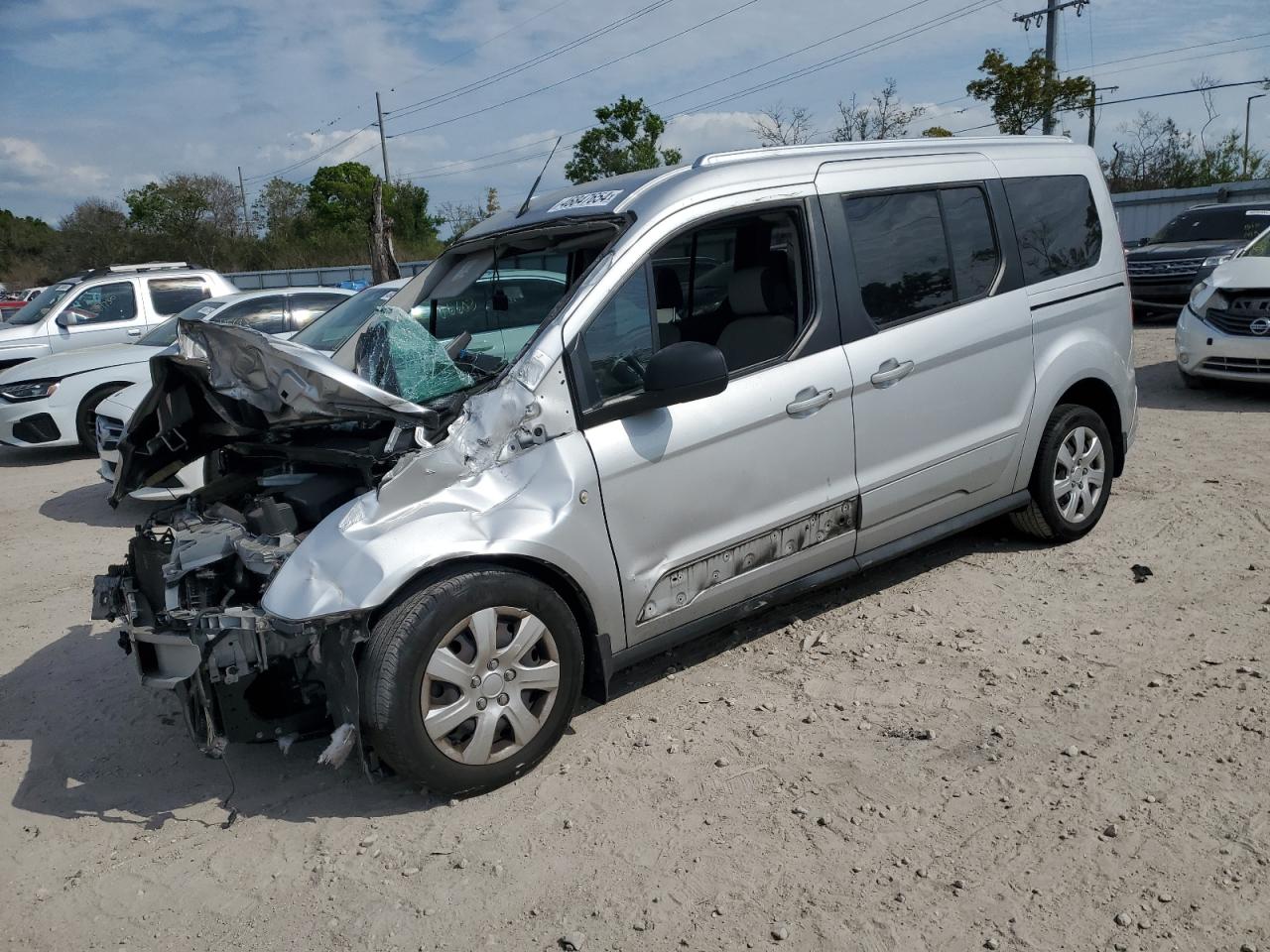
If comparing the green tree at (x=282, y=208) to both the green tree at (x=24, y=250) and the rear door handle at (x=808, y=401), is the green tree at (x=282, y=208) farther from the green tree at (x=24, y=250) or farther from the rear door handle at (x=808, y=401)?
the rear door handle at (x=808, y=401)

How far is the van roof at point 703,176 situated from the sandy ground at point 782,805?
78.7 inches

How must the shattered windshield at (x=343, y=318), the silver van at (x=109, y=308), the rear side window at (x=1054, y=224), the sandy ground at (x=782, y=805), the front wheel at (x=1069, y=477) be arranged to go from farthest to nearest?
1. the silver van at (x=109, y=308)
2. the shattered windshield at (x=343, y=318)
3. the front wheel at (x=1069, y=477)
4. the rear side window at (x=1054, y=224)
5. the sandy ground at (x=782, y=805)

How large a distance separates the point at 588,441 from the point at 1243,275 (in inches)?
323

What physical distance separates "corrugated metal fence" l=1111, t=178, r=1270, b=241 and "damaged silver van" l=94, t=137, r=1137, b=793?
26125 mm

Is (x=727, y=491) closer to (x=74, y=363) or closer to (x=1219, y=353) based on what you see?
(x=1219, y=353)

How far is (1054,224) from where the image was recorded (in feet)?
16.8

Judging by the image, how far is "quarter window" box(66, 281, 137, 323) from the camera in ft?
41.9

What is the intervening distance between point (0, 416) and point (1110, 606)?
987 centimetres

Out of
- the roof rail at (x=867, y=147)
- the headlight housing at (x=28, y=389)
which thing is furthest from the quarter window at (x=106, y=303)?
the roof rail at (x=867, y=147)

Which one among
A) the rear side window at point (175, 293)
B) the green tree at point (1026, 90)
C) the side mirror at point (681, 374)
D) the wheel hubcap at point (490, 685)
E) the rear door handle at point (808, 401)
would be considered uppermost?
the green tree at point (1026, 90)

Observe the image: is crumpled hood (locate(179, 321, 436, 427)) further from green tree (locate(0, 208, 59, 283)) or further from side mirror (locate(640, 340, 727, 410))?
green tree (locate(0, 208, 59, 283))

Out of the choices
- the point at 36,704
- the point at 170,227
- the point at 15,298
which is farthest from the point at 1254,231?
the point at 170,227

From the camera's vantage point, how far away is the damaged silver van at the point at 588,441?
10.8 feet

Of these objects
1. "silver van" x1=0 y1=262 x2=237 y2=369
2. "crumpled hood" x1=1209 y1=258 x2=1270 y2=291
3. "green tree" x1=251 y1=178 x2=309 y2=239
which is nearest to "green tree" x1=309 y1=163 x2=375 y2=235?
"green tree" x1=251 y1=178 x2=309 y2=239
